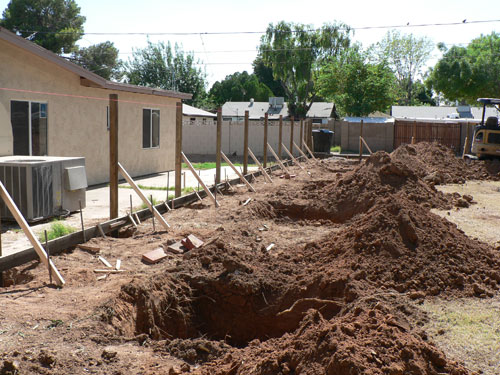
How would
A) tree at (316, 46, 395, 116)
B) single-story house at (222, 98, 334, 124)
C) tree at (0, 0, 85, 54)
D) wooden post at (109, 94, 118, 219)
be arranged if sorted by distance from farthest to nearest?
single-story house at (222, 98, 334, 124)
tree at (0, 0, 85, 54)
tree at (316, 46, 395, 116)
wooden post at (109, 94, 118, 219)

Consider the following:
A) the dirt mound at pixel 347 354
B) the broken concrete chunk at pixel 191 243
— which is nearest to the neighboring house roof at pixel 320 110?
the broken concrete chunk at pixel 191 243

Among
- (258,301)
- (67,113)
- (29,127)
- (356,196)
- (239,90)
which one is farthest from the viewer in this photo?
(239,90)

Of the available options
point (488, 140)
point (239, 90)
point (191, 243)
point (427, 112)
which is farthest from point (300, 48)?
point (191, 243)

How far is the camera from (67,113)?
41.4 feet

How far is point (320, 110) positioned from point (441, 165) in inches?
1471

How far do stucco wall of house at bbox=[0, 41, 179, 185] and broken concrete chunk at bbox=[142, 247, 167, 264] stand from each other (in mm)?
4347

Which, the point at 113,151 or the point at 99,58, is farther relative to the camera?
the point at 99,58

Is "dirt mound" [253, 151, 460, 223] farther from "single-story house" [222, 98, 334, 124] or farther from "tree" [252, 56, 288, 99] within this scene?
"tree" [252, 56, 288, 99]

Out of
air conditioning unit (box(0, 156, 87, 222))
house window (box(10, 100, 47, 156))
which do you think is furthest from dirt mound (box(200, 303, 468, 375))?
house window (box(10, 100, 47, 156))

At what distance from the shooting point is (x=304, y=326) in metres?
4.32

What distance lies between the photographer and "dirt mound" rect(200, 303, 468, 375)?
3443mm

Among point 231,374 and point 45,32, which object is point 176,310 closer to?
point 231,374

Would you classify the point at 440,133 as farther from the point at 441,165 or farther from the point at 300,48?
the point at 300,48

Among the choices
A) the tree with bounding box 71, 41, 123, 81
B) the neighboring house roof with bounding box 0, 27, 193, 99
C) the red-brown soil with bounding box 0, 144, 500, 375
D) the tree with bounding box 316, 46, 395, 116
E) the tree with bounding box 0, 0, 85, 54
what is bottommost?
the red-brown soil with bounding box 0, 144, 500, 375
